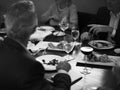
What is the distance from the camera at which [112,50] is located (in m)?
2.20

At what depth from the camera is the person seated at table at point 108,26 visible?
2580 mm

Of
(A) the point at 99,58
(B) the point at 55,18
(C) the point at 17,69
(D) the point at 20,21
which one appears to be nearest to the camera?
(C) the point at 17,69

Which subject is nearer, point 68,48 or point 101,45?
point 68,48

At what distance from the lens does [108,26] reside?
2916 millimetres

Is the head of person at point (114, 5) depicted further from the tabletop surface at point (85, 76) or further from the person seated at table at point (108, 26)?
the tabletop surface at point (85, 76)

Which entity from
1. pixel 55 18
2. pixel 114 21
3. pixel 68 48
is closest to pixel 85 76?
pixel 68 48

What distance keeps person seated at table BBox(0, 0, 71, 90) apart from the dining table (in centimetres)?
19

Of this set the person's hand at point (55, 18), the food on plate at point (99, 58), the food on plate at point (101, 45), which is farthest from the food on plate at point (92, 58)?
the person's hand at point (55, 18)

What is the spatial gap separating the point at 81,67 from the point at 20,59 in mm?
714

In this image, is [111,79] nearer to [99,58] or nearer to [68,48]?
[99,58]

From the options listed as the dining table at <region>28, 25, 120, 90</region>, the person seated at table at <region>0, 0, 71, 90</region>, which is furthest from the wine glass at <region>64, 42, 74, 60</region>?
the person seated at table at <region>0, 0, 71, 90</region>

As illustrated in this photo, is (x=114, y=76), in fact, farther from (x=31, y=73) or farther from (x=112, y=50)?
(x=31, y=73)

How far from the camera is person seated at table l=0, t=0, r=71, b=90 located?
1234 millimetres

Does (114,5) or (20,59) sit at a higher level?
(114,5)
